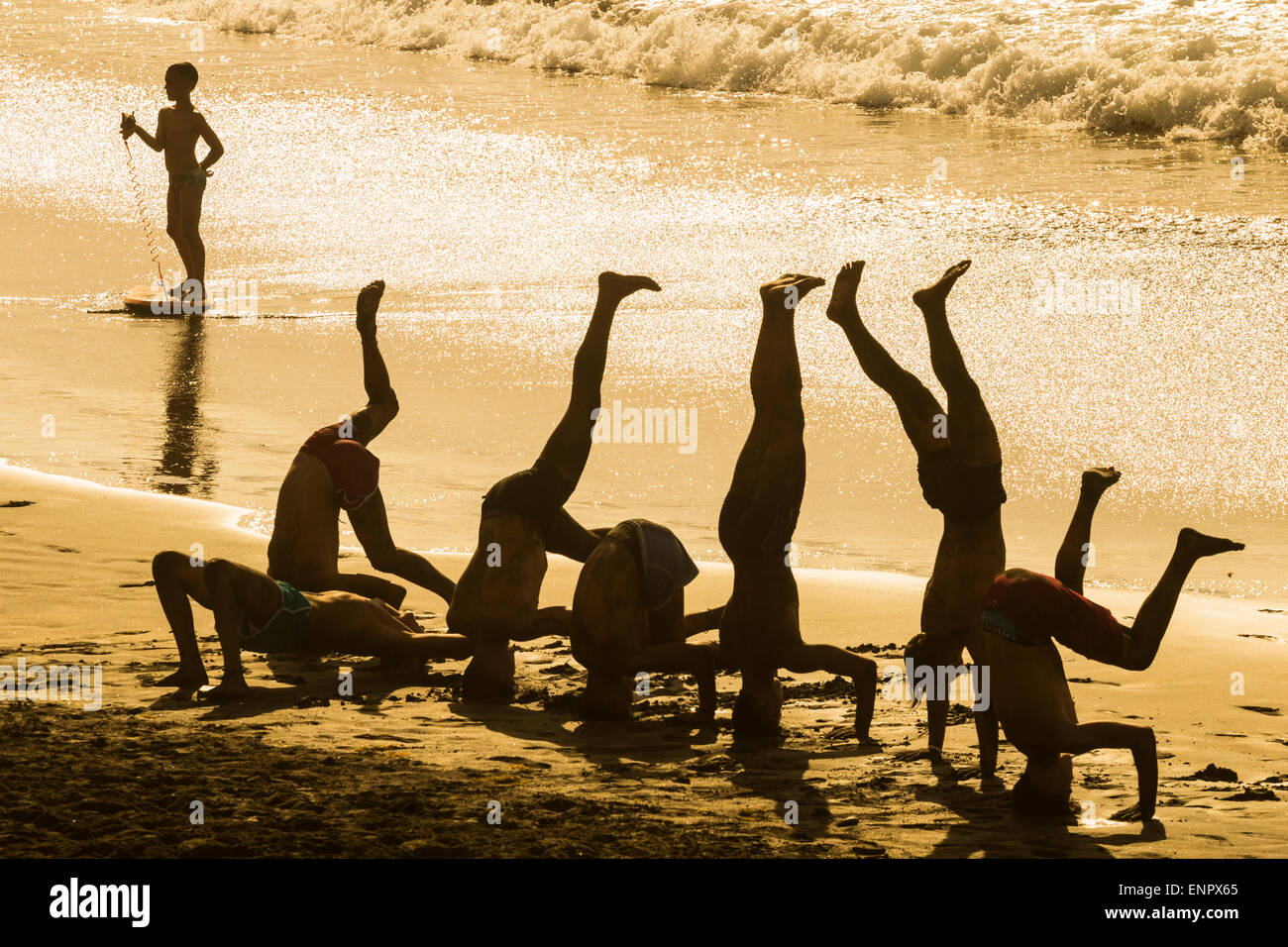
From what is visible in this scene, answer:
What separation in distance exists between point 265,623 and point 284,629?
91 mm

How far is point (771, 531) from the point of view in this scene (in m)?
7.20

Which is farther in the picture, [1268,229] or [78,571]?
[1268,229]

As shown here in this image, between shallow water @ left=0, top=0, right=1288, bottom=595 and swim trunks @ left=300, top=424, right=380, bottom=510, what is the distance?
162 cm

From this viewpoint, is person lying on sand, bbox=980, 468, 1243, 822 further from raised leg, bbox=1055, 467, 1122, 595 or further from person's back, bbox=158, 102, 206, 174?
person's back, bbox=158, 102, 206, 174

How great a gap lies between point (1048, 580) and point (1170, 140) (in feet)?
59.2

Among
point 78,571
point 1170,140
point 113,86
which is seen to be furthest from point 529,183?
point 78,571

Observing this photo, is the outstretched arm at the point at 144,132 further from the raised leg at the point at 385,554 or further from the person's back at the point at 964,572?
the person's back at the point at 964,572

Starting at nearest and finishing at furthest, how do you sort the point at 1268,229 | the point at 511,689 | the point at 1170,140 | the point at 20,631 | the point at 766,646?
1. the point at 766,646
2. the point at 511,689
3. the point at 20,631
4. the point at 1268,229
5. the point at 1170,140

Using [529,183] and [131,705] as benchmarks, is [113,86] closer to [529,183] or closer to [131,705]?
[529,183]

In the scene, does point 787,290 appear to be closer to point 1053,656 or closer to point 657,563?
point 657,563

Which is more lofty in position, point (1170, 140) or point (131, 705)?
point (1170, 140)

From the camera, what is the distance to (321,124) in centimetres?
2553

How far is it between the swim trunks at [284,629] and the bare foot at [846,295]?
8.31ft

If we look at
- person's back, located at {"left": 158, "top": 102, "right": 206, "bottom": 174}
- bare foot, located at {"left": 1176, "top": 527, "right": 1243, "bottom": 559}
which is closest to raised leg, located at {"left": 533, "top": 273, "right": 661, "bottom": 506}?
bare foot, located at {"left": 1176, "top": 527, "right": 1243, "bottom": 559}
